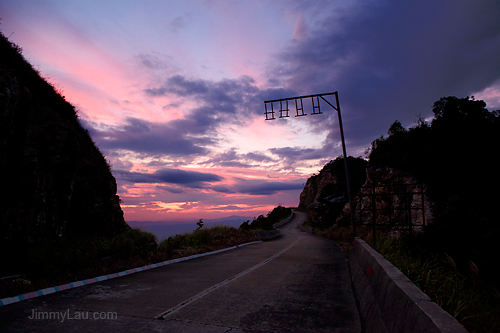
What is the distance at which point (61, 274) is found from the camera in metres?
7.89

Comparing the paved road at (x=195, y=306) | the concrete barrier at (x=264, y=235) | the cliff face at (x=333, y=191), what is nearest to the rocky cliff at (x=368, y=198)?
the cliff face at (x=333, y=191)

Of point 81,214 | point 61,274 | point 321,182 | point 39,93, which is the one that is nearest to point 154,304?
point 61,274

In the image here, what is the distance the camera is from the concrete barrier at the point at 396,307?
8.30ft

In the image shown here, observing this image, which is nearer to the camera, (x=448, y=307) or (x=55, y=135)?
(x=448, y=307)

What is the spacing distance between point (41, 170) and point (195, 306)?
834cm

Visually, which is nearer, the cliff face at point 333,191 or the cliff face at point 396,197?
the cliff face at point 396,197

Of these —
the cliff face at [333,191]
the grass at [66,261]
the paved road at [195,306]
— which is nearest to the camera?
the paved road at [195,306]

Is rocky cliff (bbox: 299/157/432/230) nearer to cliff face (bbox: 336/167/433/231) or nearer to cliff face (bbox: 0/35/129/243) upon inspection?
cliff face (bbox: 336/167/433/231)

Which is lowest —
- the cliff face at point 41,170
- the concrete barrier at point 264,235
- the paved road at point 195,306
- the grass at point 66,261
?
the concrete barrier at point 264,235

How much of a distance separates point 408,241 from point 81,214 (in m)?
15.3

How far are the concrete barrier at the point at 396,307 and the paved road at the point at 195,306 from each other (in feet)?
1.44

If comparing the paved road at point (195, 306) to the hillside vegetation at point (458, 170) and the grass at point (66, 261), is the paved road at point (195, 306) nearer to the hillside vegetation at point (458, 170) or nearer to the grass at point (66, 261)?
the grass at point (66, 261)

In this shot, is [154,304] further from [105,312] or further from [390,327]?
[390,327]

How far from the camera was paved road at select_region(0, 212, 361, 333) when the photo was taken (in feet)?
14.7
